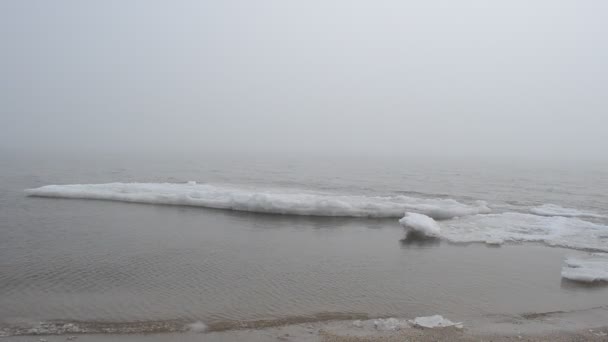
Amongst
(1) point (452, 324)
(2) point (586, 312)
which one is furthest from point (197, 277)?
(2) point (586, 312)

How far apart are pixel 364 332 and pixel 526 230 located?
11.1 metres

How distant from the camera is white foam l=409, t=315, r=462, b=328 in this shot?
20.9 feet

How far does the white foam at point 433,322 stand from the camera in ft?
20.9

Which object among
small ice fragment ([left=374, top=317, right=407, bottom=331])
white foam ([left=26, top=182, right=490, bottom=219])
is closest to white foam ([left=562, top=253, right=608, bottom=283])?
small ice fragment ([left=374, top=317, right=407, bottom=331])

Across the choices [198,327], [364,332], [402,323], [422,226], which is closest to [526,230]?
[422,226]

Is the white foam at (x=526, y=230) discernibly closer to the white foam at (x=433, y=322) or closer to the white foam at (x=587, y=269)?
the white foam at (x=587, y=269)

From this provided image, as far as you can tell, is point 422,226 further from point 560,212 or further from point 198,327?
point 560,212

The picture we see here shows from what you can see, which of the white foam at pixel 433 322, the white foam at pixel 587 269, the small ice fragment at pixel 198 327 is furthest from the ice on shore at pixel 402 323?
the white foam at pixel 587 269

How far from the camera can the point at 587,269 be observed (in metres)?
9.77

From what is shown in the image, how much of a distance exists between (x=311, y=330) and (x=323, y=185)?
23.3m

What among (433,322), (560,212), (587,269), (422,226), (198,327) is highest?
(422,226)

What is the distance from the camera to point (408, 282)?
340 inches

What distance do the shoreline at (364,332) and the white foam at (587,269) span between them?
267 cm

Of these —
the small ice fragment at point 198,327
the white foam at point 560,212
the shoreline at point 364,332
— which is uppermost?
the white foam at point 560,212
